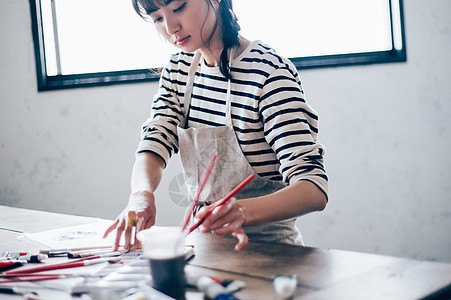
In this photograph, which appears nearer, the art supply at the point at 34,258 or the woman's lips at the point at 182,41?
the art supply at the point at 34,258

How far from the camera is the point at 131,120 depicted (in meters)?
2.65

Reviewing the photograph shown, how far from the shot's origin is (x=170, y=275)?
0.76 metres

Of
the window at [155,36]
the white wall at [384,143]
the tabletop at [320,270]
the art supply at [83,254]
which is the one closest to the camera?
the tabletop at [320,270]

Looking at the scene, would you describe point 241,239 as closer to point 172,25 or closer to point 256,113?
point 256,113

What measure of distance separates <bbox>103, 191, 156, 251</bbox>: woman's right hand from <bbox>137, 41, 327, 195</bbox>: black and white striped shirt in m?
0.25

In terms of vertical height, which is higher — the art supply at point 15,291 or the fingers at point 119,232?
the fingers at point 119,232

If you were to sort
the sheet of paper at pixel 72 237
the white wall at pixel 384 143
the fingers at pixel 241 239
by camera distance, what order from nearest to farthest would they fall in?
the fingers at pixel 241 239 → the sheet of paper at pixel 72 237 → the white wall at pixel 384 143

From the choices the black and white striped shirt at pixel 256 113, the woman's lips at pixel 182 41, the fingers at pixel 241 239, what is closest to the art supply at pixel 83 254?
the fingers at pixel 241 239

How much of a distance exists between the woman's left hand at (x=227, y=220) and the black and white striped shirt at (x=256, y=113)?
201 mm

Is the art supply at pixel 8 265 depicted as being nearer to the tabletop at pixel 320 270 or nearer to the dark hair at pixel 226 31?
the tabletop at pixel 320 270

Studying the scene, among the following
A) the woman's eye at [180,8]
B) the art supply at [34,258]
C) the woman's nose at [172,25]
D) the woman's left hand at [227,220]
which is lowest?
the art supply at [34,258]

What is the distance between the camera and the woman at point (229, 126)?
1110mm

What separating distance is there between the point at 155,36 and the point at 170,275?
2156 mm

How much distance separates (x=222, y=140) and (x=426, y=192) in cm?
141
